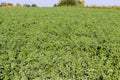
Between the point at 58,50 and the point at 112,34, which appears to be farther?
the point at 112,34

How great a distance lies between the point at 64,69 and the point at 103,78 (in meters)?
0.64

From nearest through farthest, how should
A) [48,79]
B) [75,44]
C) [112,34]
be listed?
[48,79] → [75,44] → [112,34]

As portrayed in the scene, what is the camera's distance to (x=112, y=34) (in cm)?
616

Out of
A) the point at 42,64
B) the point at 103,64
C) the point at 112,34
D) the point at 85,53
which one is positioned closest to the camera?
the point at 42,64

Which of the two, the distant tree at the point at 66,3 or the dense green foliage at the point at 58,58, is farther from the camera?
the distant tree at the point at 66,3

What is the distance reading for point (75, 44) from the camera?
5027 millimetres

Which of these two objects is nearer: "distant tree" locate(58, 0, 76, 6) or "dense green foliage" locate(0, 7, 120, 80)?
"dense green foliage" locate(0, 7, 120, 80)

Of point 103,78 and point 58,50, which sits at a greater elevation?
point 58,50

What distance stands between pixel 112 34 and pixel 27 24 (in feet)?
9.13

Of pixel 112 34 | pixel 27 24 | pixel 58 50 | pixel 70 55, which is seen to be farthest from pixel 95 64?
pixel 27 24

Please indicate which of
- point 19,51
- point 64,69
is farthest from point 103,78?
point 19,51

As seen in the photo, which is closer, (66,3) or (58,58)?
(58,58)

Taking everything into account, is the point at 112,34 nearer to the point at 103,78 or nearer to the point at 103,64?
the point at 103,64

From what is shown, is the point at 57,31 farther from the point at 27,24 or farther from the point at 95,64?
the point at 95,64
